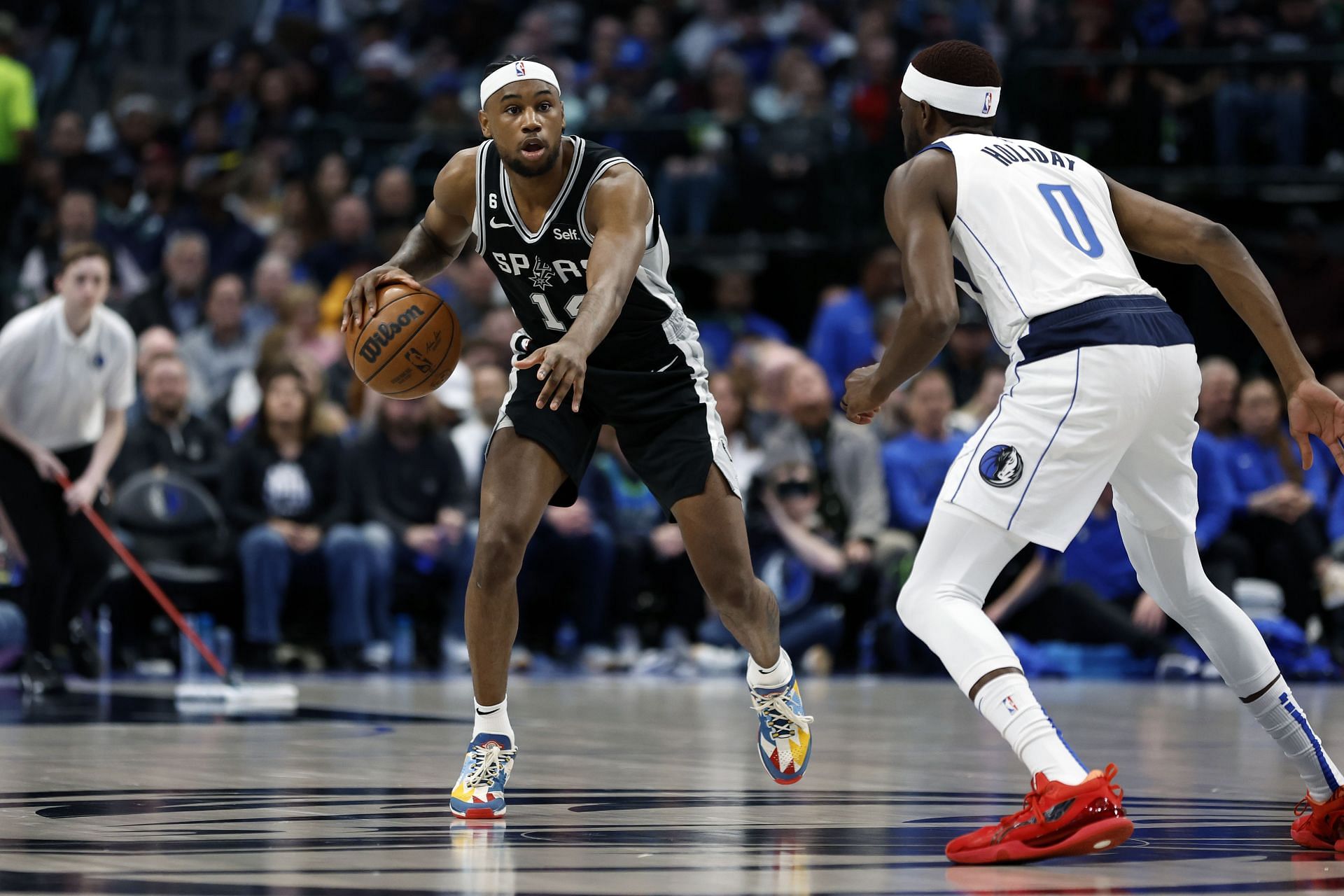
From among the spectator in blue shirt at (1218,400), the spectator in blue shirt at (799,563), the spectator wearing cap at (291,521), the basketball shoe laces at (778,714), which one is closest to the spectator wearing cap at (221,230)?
the spectator wearing cap at (291,521)

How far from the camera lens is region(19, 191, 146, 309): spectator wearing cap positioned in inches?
507

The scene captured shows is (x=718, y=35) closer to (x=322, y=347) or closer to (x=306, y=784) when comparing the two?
(x=322, y=347)

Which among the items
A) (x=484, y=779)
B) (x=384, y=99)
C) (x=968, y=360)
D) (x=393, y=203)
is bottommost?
(x=484, y=779)

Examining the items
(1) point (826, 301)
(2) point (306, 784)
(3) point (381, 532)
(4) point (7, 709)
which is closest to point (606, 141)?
(1) point (826, 301)

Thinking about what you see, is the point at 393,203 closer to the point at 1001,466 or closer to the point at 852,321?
the point at 852,321

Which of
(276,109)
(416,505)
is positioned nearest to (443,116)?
(276,109)

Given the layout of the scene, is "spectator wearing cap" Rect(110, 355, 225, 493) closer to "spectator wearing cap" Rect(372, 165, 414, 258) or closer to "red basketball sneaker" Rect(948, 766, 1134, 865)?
"spectator wearing cap" Rect(372, 165, 414, 258)

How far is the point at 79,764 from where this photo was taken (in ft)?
19.4

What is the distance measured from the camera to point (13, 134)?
14328 millimetres

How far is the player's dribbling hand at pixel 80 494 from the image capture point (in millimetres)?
8758

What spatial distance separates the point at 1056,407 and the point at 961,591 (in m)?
0.46

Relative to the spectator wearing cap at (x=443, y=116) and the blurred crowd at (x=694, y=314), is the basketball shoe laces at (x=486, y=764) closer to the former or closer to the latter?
the blurred crowd at (x=694, y=314)

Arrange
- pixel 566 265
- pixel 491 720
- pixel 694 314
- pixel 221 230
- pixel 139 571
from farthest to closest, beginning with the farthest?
pixel 694 314 < pixel 221 230 < pixel 139 571 < pixel 566 265 < pixel 491 720

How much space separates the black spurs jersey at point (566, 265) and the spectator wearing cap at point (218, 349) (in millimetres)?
7119
